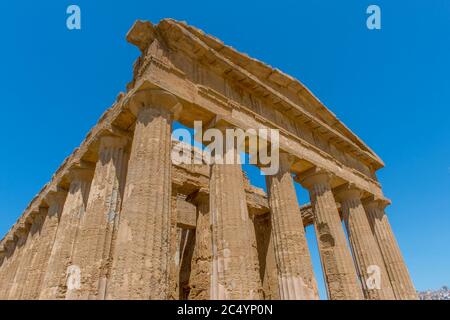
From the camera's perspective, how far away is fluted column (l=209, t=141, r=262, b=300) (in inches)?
334

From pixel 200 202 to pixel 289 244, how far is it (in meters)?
5.99

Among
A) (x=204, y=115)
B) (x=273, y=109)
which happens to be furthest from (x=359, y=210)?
(x=204, y=115)

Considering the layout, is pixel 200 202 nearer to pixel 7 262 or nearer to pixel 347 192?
pixel 347 192

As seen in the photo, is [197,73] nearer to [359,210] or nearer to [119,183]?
[119,183]

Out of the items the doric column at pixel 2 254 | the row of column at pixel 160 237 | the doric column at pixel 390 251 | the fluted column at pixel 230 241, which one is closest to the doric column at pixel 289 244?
the row of column at pixel 160 237

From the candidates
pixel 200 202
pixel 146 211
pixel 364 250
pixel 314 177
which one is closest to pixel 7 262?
pixel 200 202

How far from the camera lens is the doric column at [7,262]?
17881mm

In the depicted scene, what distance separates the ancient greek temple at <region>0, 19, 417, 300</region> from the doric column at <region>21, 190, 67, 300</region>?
54mm

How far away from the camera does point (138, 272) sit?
700 cm

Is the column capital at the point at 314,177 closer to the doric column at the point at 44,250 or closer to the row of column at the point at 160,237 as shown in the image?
the row of column at the point at 160,237

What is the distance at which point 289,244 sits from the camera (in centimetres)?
1097

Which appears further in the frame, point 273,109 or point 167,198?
point 273,109
